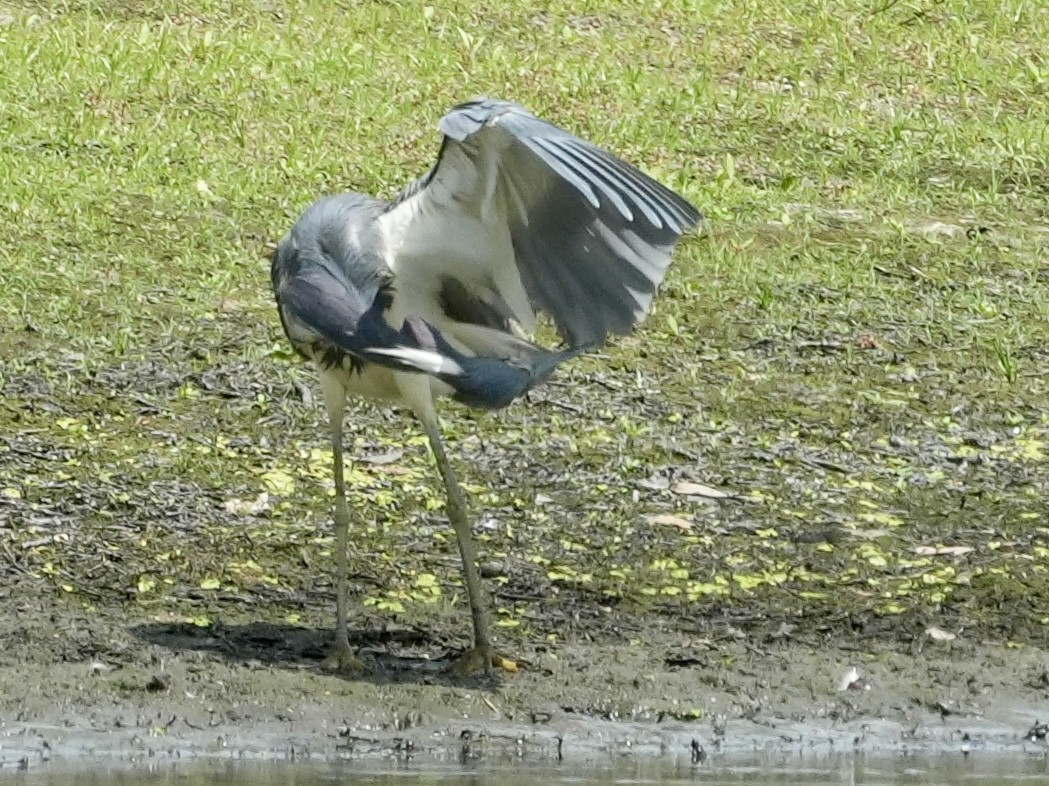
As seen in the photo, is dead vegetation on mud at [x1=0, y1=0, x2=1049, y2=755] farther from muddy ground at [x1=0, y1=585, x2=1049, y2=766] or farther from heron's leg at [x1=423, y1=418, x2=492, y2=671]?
heron's leg at [x1=423, y1=418, x2=492, y2=671]

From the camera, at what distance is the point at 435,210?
6.00 m

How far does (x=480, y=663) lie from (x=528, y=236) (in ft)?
3.81

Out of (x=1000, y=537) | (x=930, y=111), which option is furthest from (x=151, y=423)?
(x=930, y=111)

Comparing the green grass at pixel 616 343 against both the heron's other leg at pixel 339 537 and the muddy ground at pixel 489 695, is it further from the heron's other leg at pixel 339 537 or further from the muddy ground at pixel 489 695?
the heron's other leg at pixel 339 537

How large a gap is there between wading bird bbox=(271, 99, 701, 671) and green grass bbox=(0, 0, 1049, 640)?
820 mm

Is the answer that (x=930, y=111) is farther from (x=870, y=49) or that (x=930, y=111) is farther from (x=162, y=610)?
(x=162, y=610)

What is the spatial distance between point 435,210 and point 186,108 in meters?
4.72

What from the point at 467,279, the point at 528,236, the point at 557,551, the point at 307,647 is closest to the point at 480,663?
the point at 307,647

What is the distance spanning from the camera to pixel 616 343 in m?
8.43

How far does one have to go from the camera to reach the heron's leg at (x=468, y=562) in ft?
19.9

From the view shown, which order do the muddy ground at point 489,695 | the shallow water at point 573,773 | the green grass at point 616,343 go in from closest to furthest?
the shallow water at point 573,773 → the muddy ground at point 489,695 → the green grass at point 616,343

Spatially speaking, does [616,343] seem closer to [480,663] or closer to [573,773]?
[480,663]


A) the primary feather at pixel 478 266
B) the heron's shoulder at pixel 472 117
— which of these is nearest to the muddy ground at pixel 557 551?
the primary feather at pixel 478 266

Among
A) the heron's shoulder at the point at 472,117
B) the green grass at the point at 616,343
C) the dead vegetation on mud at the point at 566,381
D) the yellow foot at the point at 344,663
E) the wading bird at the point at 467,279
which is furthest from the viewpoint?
the green grass at the point at 616,343
